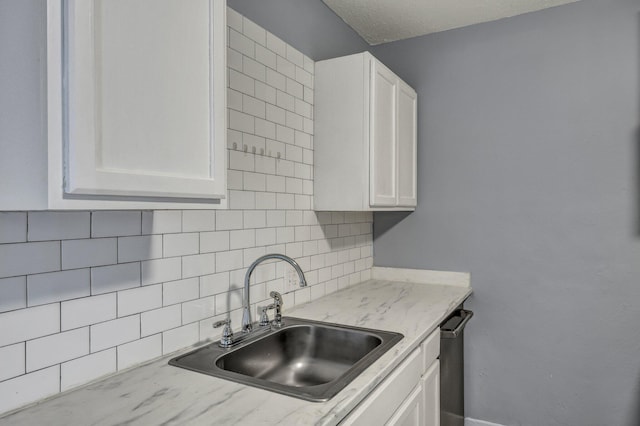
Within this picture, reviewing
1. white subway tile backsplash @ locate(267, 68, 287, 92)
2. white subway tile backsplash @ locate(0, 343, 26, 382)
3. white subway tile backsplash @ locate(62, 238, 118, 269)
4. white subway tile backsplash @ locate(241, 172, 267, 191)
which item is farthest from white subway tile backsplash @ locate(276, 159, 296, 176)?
white subway tile backsplash @ locate(0, 343, 26, 382)

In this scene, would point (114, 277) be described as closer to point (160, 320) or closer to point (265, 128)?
point (160, 320)

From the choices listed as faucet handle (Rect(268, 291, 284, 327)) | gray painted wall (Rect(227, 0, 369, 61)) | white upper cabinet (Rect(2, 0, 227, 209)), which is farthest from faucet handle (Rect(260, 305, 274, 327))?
gray painted wall (Rect(227, 0, 369, 61))

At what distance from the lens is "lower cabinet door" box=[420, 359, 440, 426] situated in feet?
5.87

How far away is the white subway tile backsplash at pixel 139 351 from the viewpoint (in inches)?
50.8

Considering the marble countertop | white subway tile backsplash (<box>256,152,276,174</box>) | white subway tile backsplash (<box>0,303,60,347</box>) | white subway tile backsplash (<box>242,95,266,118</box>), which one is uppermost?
white subway tile backsplash (<box>242,95,266,118</box>)

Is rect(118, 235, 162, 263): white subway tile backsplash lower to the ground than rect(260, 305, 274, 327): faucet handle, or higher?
higher

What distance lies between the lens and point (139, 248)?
135 cm

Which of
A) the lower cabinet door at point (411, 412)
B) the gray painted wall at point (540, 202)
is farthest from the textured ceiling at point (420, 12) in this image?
the lower cabinet door at point (411, 412)

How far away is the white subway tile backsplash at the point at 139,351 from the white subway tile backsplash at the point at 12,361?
0.88 ft

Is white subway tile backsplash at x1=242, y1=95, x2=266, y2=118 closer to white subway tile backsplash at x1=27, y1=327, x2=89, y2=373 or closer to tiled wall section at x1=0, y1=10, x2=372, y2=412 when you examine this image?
tiled wall section at x1=0, y1=10, x2=372, y2=412

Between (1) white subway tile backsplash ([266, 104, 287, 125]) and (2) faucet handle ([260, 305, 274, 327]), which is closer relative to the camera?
(2) faucet handle ([260, 305, 274, 327])

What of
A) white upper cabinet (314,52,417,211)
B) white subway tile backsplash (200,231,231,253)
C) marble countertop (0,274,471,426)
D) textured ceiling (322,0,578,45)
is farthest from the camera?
textured ceiling (322,0,578,45)

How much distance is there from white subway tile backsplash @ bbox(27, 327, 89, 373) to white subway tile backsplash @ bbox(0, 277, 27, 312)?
10cm

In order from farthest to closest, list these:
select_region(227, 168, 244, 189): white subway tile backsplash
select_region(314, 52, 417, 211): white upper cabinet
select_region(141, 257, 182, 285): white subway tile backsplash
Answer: select_region(314, 52, 417, 211): white upper cabinet
select_region(227, 168, 244, 189): white subway tile backsplash
select_region(141, 257, 182, 285): white subway tile backsplash
